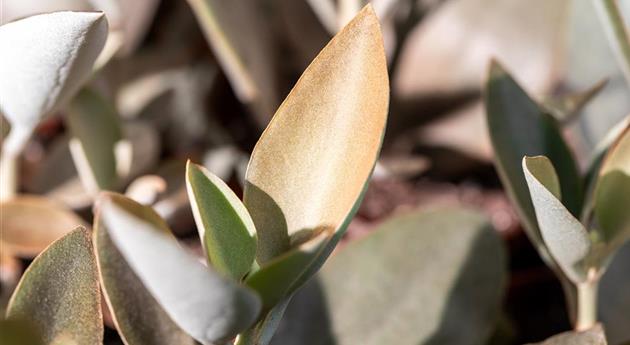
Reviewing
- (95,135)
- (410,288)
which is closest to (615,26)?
(410,288)

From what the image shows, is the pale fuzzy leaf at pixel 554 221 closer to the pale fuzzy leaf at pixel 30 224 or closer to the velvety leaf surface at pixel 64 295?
the velvety leaf surface at pixel 64 295

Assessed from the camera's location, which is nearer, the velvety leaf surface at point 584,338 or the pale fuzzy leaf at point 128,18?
the velvety leaf surface at point 584,338

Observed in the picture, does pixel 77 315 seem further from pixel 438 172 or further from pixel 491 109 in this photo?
pixel 438 172

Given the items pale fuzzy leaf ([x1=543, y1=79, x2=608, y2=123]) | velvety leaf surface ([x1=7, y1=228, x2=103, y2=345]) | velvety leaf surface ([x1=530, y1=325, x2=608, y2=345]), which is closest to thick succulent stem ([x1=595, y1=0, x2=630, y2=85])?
pale fuzzy leaf ([x1=543, y1=79, x2=608, y2=123])

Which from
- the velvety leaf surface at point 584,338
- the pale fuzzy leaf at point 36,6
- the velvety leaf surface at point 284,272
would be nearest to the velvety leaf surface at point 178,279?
the velvety leaf surface at point 284,272

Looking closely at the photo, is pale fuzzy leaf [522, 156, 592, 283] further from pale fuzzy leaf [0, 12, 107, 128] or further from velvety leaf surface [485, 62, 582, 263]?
pale fuzzy leaf [0, 12, 107, 128]

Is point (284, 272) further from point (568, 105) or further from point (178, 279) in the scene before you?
point (568, 105)
